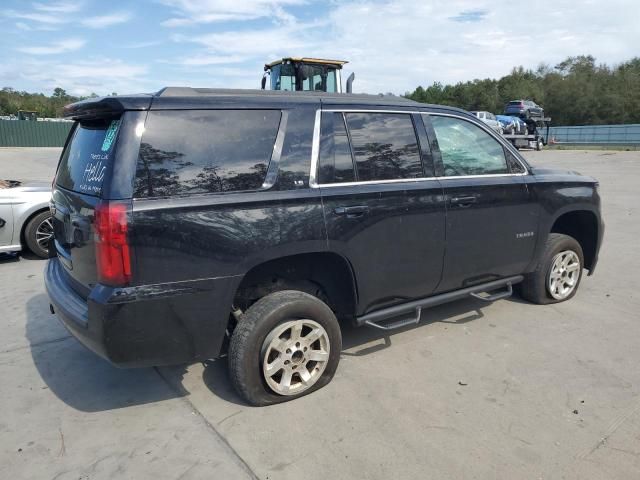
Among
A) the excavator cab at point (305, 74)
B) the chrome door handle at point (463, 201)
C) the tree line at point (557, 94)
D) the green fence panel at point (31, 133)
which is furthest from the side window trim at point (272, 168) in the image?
the tree line at point (557, 94)

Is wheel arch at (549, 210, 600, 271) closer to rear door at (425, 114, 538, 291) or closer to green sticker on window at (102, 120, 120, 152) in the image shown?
rear door at (425, 114, 538, 291)

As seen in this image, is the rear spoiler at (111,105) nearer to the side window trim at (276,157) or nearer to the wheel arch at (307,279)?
the side window trim at (276,157)

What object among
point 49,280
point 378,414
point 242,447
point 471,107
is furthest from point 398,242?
point 471,107

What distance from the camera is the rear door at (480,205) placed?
3.91 m

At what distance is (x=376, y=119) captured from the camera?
11.9ft

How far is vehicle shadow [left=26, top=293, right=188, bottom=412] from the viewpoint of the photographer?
3311 millimetres

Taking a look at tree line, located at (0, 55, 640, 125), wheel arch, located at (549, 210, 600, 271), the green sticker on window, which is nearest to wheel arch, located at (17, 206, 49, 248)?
the green sticker on window

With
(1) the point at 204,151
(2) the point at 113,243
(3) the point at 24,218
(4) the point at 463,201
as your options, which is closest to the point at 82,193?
(2) the point at 113,243

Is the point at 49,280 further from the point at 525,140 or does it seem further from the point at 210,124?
the point at 525,140

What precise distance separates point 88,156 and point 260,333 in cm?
151

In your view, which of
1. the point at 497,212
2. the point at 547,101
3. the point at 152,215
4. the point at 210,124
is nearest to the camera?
the point at 152,215

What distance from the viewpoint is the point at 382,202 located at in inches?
136

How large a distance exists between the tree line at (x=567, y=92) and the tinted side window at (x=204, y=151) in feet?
223

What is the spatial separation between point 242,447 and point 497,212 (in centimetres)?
270
